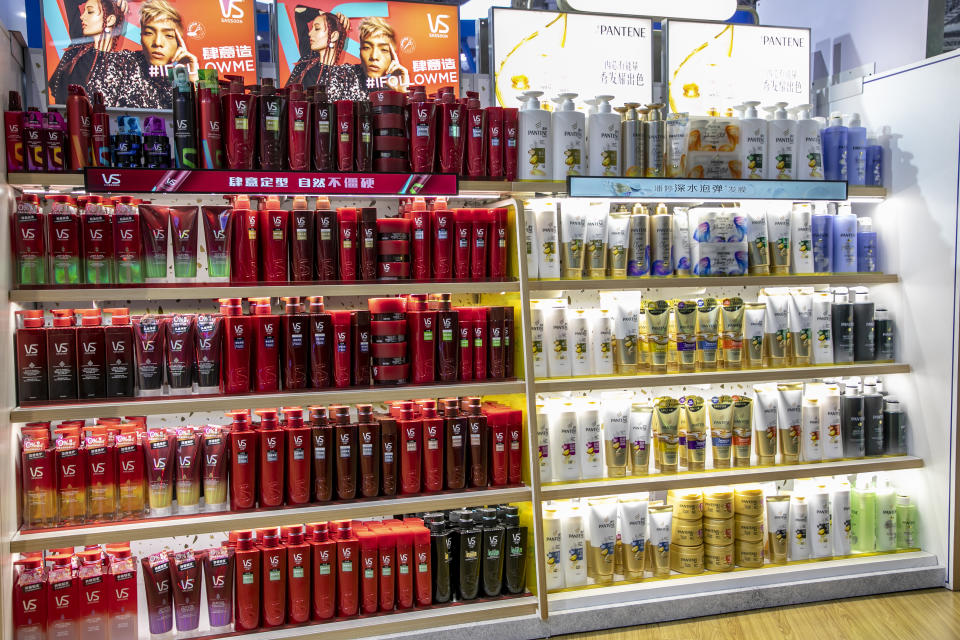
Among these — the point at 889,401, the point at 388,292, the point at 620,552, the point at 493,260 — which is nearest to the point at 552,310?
the point at 493,260

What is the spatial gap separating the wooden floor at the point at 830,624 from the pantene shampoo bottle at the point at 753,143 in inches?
73.5

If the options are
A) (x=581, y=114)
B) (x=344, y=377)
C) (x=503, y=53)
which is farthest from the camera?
(x=503, y=53)

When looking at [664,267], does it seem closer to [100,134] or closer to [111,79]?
[100,134]

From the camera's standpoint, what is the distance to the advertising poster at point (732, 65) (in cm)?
381

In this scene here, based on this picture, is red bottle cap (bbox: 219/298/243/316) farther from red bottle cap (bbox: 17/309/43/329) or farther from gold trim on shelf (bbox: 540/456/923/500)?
gold trim on shelf (bbox: 540/456/923/500)

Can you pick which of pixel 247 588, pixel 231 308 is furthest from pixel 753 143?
pixel 247 588

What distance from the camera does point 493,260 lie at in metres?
3.11

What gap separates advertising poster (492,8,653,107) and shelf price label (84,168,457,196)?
2.77 feet

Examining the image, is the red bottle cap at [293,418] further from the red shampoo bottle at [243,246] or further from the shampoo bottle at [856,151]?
the shampoo bottle at [856,151]

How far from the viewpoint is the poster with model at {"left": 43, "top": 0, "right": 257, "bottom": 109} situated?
10.5 ft

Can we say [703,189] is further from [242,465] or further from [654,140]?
[242,465]

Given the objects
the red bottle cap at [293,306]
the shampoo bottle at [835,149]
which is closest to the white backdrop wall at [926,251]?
the shampoo bottle at [835,149]

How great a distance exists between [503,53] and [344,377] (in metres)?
1.68

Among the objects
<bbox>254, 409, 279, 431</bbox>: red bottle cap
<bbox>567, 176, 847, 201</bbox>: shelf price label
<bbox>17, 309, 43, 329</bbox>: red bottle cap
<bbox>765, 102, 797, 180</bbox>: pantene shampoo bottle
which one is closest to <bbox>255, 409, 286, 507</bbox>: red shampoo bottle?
<bbox>254, 409, 279, 431</bbox>: red bottle cap
